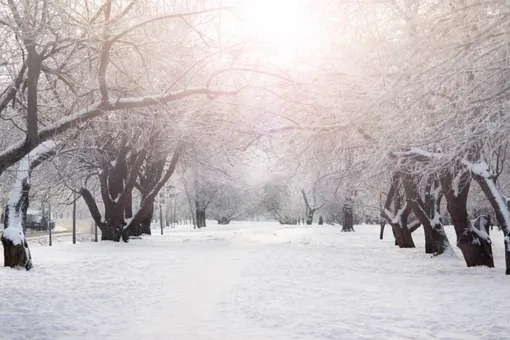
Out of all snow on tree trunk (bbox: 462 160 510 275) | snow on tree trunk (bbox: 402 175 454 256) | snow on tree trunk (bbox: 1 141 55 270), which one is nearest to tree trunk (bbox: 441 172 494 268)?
snow on tree trunk (bbox: 462 160 510 275)

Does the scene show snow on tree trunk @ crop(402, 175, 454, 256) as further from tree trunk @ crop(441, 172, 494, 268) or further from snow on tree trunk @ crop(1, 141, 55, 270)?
snow on tree trunk @ crop(1, 141, 55, 270)

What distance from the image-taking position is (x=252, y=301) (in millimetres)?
8883

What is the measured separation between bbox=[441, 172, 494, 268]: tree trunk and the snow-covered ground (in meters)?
0.54

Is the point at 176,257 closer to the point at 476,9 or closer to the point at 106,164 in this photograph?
the point at 106,164

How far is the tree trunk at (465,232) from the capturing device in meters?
14.1

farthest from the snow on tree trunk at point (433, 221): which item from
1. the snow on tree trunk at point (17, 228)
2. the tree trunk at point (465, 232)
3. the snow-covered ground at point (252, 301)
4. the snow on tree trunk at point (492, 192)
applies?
the snow on tree trunk at point (17, 228)

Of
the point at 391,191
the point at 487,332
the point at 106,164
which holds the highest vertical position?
the point at 106,164

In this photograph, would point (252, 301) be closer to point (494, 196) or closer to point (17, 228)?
point (494, 196)

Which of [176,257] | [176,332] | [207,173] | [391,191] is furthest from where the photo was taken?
[207,173]

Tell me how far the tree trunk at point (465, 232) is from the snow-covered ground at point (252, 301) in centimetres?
54

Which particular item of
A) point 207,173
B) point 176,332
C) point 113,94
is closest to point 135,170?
point 207,173

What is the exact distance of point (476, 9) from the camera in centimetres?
507

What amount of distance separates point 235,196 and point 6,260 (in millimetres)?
54266

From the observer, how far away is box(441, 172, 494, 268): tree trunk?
14.1 meters
